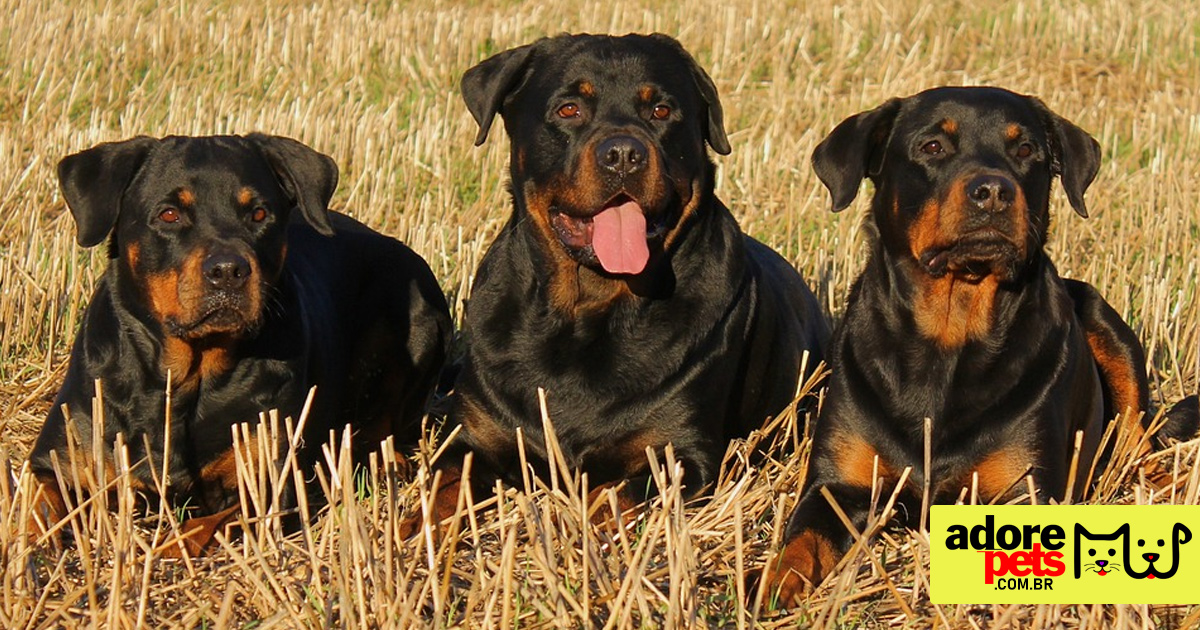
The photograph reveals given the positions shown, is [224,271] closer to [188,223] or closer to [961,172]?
[188,223]

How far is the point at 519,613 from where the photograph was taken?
3900 mm

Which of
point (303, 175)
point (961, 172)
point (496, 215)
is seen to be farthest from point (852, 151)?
point (496, 215)

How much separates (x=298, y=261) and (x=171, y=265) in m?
1.11

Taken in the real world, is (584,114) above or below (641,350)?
above

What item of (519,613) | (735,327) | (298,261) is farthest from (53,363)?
(519,613)

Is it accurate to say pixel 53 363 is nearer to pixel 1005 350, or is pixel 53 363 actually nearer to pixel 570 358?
pixel 570 358

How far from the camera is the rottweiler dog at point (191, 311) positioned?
5.09 meters

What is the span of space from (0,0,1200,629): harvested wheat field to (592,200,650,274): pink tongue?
2.60ft

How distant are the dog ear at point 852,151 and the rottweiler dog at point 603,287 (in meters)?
0.46

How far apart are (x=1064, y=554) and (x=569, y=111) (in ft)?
7.32

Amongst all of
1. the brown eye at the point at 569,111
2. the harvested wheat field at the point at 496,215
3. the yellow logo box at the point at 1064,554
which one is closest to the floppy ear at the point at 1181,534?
the yellow logo box at the point at 1064,554

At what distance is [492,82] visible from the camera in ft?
18.4

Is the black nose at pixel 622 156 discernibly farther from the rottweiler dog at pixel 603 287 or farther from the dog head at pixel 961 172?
the dog head at pixel 961 172

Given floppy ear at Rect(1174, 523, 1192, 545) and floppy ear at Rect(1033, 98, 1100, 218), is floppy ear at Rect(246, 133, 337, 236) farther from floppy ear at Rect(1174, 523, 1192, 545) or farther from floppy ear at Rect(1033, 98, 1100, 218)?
floppy ear at Rect(1174, 523, 1192, 545)
